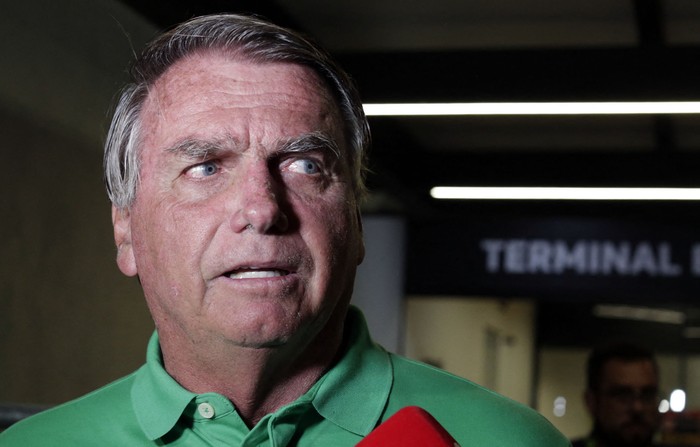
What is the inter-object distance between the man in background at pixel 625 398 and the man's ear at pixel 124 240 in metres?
2.72

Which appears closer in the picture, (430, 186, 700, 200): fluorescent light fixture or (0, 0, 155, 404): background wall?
(0, 0, 155, 404): background wall

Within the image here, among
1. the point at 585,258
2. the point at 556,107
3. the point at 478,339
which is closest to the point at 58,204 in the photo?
the point at 556,107

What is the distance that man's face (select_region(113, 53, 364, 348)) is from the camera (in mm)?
970

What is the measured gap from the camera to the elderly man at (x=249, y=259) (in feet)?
3.22

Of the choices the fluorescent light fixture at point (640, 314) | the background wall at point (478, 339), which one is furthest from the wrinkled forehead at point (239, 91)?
the fluorescent light fixture at point (640, 314)

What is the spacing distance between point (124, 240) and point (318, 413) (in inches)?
11.6

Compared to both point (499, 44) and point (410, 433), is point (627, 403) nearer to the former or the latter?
point (499, 44)

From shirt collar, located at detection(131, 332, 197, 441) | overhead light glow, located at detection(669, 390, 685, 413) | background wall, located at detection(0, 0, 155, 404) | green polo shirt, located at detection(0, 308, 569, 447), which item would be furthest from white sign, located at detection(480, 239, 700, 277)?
shirt collar, located at detection(131, 332, 197, 441)

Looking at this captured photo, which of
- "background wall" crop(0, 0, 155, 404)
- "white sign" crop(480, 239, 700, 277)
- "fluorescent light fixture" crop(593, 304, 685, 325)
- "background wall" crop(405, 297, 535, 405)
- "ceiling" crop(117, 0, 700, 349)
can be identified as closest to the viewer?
"background wall" crop(0, 0, 155, 404)

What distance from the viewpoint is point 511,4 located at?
4.25 meters

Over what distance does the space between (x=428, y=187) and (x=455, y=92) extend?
247 centimetres

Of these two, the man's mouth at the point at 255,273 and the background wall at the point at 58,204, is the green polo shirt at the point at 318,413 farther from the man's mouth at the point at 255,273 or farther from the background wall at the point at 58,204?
the background wall at the point at 58,204

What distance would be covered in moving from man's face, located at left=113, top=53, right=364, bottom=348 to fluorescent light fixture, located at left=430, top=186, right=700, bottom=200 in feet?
18.9

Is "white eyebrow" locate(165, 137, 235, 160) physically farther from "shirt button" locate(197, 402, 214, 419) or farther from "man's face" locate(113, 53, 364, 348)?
"shirt button" locate(197, 402, 214, 419)
